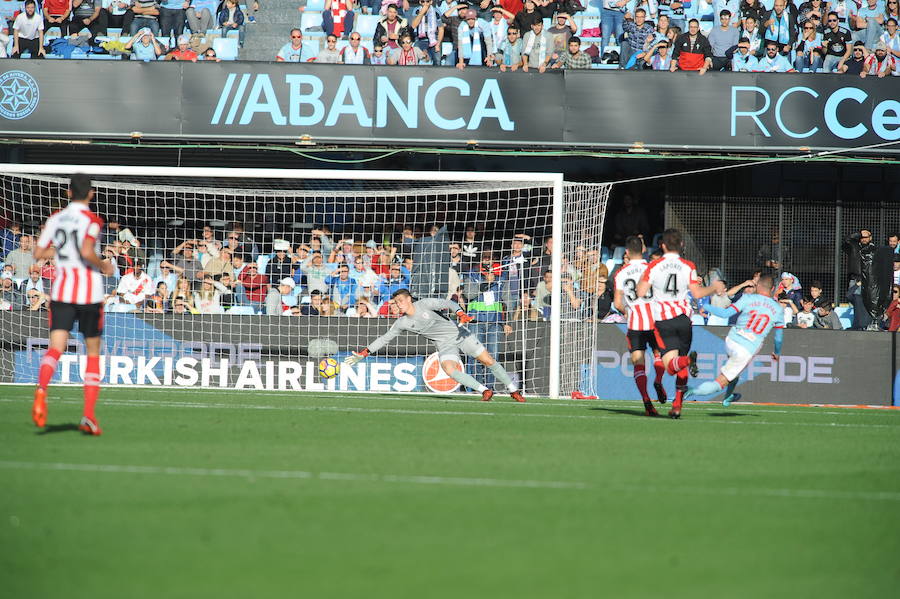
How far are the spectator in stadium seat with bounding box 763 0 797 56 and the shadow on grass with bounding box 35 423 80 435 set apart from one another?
14976 mm

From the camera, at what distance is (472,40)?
19.2 metres

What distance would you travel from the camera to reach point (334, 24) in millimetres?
20312

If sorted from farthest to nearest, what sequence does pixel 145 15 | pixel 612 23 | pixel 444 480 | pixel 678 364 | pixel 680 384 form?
pixel 612 23
pixel 145 15
pixel 680 384
pixel 678 364
pixel 444 480

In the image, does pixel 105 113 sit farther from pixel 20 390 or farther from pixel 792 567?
pixel 792 567

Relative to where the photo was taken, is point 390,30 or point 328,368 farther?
point 390,30

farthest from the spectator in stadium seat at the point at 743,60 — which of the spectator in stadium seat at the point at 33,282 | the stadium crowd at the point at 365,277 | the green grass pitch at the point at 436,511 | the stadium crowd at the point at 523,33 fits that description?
the spectator in stadium seat at the point at 33,282

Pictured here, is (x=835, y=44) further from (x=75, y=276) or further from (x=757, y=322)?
(x=75, y=276)

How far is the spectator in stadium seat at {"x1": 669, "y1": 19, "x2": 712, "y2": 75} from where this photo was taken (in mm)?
18359

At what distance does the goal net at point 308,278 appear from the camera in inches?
683

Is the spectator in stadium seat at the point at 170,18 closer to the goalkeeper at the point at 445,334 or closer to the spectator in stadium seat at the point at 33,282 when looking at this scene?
the spectator in stadium seat at the point at 33,282

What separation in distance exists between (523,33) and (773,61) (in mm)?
4486

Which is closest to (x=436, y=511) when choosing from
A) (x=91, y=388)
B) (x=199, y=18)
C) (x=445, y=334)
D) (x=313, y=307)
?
(x=91, y=388)

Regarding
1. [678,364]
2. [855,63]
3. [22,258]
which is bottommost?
[678,364]

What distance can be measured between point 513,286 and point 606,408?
4614 mm
